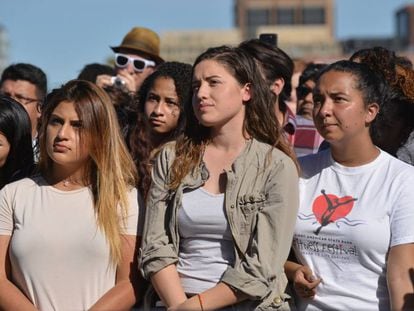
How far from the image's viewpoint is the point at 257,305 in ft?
13.7

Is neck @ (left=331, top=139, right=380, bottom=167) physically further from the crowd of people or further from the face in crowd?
the face in crowd

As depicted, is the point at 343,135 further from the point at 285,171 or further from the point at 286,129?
the point at 286,129

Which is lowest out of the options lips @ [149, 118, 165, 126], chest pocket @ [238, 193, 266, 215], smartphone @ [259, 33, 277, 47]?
chest pocket @ [238, 193, 266, 215]

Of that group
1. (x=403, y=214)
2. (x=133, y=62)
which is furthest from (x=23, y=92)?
(x=403, y=214)

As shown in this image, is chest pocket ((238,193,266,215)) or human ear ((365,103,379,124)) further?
human ear ((365,103,379,124))

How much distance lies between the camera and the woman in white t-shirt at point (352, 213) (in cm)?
412

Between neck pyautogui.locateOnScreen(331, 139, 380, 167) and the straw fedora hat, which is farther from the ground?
the straw fedora hat

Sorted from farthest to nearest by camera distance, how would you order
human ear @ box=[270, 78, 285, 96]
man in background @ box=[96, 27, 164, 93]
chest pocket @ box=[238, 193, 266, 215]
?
man in background @ box=[96, 27, 164, 93] < human ear @ box=[270, 78, 285, 96] < chest pocket @ box=[238, 193, 266, 215]

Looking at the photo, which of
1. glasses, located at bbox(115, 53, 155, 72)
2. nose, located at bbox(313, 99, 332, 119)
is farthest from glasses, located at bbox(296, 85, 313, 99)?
nose, located at bbox(313, 99, 332, 119)

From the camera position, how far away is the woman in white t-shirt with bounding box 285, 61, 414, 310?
412 cm

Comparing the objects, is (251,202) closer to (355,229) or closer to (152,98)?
(355,229)

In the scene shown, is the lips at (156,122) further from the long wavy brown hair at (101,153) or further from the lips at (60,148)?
the lips at (60,148)

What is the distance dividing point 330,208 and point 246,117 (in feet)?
2.07

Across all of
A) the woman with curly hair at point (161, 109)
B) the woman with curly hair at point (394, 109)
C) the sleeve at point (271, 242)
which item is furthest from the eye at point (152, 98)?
the sleeve at point (271, 242)
